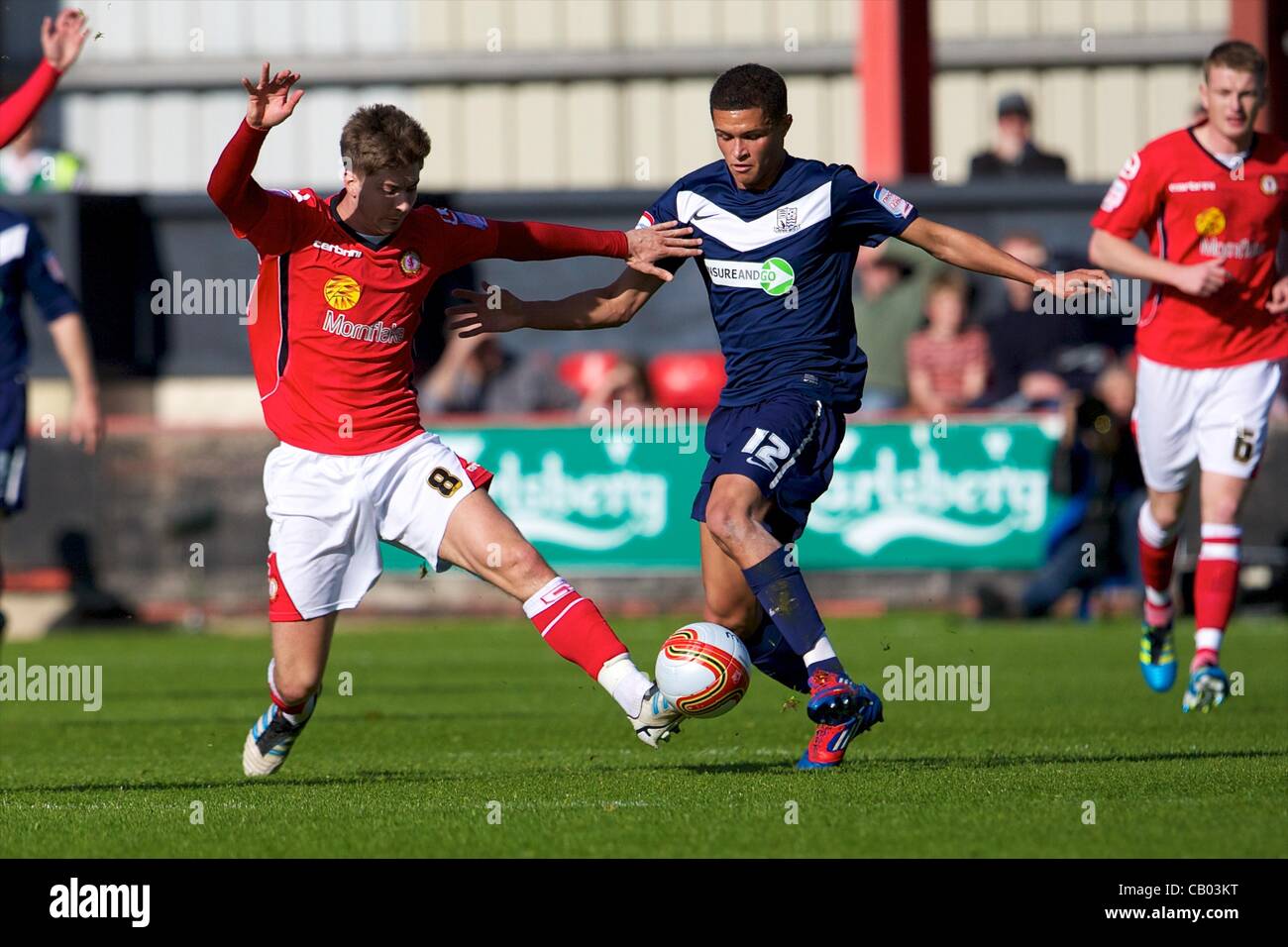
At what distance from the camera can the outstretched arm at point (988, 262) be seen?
7.40 meters

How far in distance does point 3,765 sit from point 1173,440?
515 cm

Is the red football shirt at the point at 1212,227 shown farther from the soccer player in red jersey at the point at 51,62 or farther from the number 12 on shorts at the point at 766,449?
the soccer player in red jersey at the point at 51,62

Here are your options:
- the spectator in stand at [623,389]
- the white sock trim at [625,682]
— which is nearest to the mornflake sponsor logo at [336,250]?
the white sock trim at [625,682]

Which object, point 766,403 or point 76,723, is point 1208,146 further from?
point 76,723

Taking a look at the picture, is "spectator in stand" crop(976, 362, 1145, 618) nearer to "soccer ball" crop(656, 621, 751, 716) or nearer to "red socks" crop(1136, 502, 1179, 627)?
"red socks" crop(1136, 502, 1179, 627)

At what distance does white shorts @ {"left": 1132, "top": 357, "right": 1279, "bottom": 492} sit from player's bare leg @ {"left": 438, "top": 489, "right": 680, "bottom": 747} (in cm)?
354

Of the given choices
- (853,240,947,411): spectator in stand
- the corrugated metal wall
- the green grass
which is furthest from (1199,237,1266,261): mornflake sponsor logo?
the corrugated metal wall

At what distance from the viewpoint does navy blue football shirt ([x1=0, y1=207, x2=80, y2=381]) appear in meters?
11.5

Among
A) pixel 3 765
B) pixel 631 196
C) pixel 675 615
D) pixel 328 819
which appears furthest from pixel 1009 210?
pixel 328 819

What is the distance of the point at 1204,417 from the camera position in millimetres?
9656

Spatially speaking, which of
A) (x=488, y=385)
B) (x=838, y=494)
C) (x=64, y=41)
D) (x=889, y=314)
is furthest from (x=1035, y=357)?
(x=64, y=41)

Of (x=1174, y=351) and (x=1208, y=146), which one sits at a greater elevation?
(x=1208, y=146)

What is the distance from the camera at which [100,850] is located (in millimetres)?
5875
